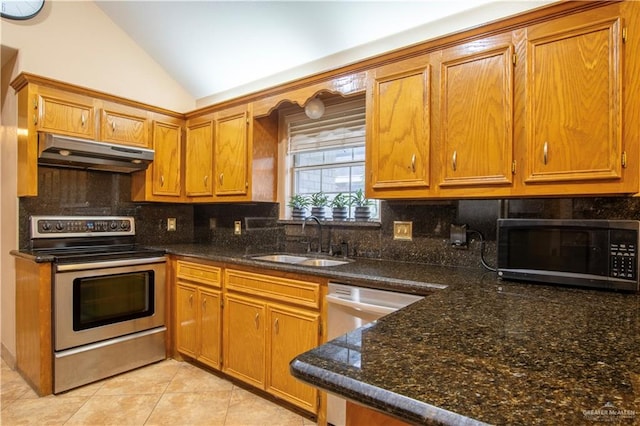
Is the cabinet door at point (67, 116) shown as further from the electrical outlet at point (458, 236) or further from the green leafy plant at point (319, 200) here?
the electrical outlet at point (458, 236)

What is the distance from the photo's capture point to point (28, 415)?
2.06 m

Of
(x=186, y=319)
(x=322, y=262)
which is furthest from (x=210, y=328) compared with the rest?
(x=322, y=262)

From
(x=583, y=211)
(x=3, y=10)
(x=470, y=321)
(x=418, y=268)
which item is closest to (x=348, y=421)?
(x=470, y=321)

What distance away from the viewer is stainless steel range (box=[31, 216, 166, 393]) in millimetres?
2312

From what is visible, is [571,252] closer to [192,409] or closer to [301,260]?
[301,260]

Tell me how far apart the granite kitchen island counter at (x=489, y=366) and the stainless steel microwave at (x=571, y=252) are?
0.31 m

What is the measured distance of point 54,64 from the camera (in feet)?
9.24

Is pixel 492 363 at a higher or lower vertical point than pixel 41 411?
higher

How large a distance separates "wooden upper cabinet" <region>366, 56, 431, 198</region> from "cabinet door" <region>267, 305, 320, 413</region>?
2.75 ft

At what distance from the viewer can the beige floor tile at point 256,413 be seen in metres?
2.02

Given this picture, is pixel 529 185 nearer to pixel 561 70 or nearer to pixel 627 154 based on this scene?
pixel 627 154

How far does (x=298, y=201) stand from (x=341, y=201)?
17.0 inches

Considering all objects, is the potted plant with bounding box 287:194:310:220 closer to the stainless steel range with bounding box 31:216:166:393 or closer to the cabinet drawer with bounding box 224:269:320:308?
the cabinet drawer with bounding box 224:269:320:308

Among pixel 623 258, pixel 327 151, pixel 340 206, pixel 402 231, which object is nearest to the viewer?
pixel 623 258
